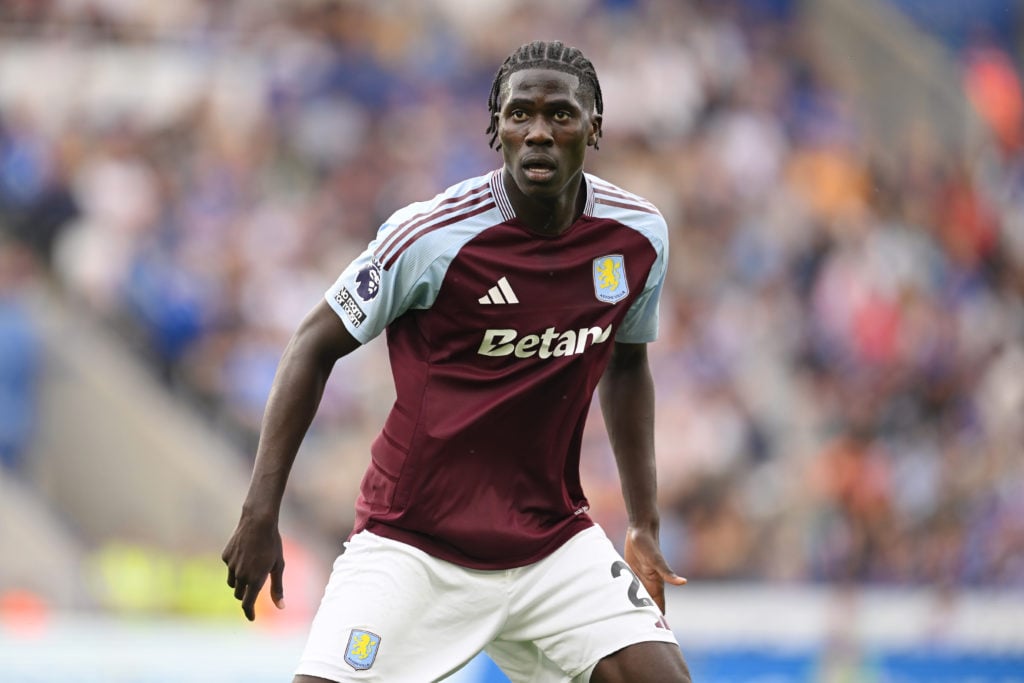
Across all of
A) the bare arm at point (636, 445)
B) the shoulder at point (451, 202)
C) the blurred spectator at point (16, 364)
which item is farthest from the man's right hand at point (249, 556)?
the blurred spectator at point (16, 364)

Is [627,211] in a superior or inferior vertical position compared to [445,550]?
superior

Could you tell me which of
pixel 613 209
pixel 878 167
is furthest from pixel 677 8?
pixel 613 209

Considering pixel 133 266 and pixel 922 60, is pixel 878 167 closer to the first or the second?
pixel 922 60

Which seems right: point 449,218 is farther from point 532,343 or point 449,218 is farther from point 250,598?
Answer: point 250,598

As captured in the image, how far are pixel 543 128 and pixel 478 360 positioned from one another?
0.64 metres

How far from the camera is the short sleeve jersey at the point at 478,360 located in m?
4.60

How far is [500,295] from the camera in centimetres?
465

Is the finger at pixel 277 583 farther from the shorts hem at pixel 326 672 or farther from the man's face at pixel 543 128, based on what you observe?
the man's face at pixel 543 128

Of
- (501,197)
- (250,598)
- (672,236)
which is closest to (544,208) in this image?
(501,197)

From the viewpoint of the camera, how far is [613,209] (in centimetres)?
486

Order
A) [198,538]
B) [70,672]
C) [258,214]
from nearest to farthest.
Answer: [70,672]
[198,538]
[258,214]

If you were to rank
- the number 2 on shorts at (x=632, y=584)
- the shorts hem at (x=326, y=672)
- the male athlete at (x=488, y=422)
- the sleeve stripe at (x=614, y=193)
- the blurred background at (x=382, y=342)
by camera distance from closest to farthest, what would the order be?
the shorts hem at (x=326, y=672) → the male athlete at (x=488, y=422) → the number 2 on shorts at (x=632, y=584) → the sleeve stripe at (x=614, y=193) → the blurred background at (x=382, y=342)

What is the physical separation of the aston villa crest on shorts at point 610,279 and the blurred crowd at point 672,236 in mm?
6290

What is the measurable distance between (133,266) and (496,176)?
7.08m
